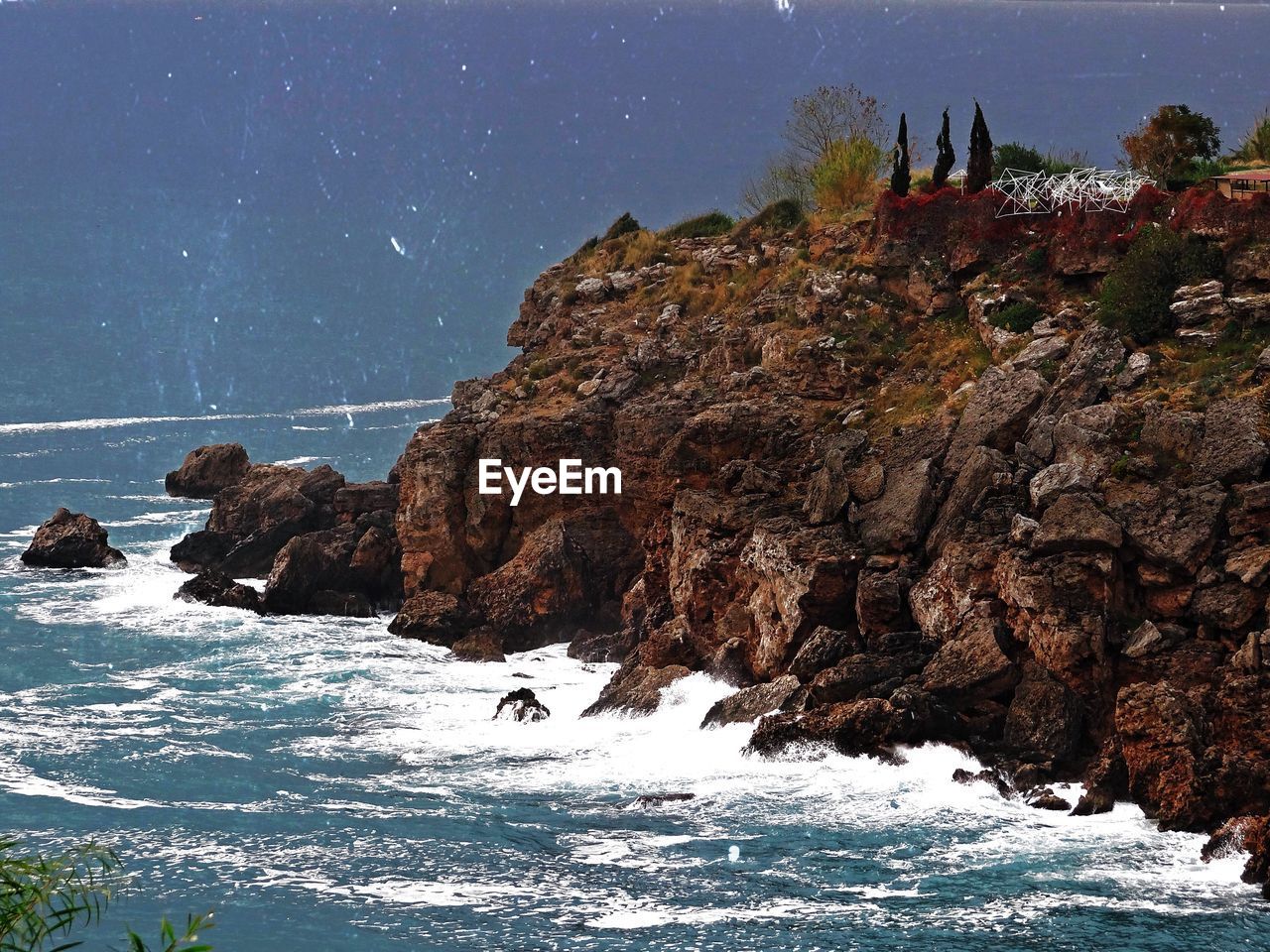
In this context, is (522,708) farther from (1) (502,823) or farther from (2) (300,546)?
(2) (300,546)

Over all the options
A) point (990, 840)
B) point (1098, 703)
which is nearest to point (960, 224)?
point (1098, 703)

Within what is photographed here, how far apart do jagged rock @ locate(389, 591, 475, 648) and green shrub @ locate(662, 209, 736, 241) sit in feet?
76.8

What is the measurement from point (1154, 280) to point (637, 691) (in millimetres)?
22553

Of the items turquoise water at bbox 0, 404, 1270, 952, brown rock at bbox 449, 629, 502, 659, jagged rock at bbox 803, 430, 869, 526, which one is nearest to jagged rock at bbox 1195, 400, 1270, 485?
turquoise water at bbox 0, 404, 1270, 952

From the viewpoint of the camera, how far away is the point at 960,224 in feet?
213

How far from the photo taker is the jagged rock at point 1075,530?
151ft

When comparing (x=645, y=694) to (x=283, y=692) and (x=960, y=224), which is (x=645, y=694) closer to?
(x=283, y=692)

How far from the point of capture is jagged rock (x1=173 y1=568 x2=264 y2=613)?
235 ft

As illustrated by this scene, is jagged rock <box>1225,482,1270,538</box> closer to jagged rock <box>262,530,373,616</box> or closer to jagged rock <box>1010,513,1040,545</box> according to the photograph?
jagged rock <box>1010,513,1040,545</box>

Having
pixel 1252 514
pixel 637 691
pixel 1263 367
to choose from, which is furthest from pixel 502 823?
pixel 1263 367

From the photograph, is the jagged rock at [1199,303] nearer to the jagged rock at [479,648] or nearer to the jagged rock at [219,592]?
the jagged rock at [479,648]

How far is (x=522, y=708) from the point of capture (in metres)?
53.5

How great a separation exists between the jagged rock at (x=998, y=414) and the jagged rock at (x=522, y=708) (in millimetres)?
15775

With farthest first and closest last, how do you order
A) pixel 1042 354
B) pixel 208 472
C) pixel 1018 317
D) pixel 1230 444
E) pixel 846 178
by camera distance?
pixel 208 472 → pixel 846 178 → pixel 1018 317 → pixel 1042 354 → pixel 1230 444
